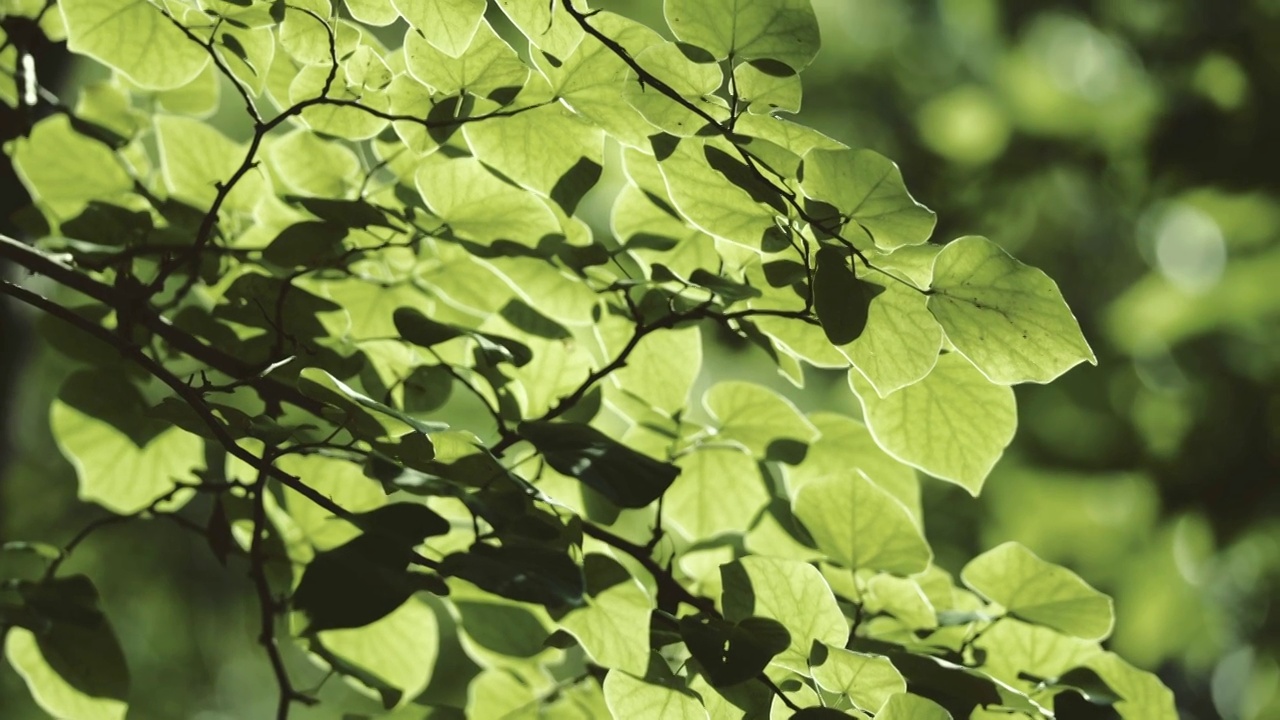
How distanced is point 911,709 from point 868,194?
1.06 ft

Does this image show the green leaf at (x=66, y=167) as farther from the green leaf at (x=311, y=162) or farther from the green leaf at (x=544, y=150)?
the green leaf at (x=544, y=150)

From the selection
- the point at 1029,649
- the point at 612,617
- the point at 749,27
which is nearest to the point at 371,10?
the point at 749,27

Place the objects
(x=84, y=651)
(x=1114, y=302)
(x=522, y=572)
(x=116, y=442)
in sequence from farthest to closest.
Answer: (x=1114, y=302)
(x=116, y=442)
(x=84, y=651)
(x=522, y=572)

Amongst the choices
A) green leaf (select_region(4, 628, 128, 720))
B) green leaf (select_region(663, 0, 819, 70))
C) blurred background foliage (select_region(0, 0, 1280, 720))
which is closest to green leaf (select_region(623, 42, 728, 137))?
green leaf (select_region(663, 0, 819, 70))

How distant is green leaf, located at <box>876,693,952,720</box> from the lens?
2.03ft

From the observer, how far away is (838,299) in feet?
2.13

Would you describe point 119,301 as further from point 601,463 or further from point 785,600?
→ point 785,600

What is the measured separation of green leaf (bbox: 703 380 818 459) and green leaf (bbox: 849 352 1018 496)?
13 centimetres

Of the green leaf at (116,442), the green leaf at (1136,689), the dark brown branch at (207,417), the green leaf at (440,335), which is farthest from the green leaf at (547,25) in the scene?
the green leaf at (1136,689)

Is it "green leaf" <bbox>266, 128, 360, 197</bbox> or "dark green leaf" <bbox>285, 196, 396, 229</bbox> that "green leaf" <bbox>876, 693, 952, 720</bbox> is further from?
"green leaf" <bbox>266, 128, 360, 197</bbox>

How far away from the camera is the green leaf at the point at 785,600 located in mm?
720

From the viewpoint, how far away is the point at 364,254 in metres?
0.92

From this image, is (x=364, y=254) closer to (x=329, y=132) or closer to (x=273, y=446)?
(x=329, y=132)

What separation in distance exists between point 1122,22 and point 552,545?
4555mm
